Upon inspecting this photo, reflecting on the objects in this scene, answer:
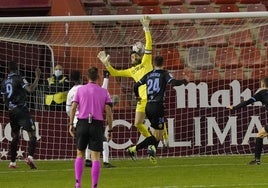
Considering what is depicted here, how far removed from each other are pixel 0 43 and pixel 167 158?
4.69 meters

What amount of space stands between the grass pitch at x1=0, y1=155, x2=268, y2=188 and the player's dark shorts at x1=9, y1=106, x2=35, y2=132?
0.84 metres

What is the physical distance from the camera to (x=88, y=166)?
17391 millimetres

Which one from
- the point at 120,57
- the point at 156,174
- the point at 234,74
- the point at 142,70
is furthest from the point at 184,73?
the point at 156,174

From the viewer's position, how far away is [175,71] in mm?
20984

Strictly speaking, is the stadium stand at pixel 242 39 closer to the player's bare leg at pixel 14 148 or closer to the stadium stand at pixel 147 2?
the stadium stand at pixel 147 2

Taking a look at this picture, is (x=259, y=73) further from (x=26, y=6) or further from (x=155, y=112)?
(x=26, y=6)

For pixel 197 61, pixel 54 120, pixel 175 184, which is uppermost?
pixel 197 61

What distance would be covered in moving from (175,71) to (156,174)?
231 inches

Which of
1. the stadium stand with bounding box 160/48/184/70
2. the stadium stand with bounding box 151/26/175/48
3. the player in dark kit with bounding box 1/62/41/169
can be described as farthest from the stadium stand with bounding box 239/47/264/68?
the player in dark kit with bounding box 1/62/41/169

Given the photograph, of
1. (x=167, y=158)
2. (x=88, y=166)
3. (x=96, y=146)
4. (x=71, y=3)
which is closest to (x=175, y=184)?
(x=96, y=146)

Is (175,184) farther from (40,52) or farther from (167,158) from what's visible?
(40,52)

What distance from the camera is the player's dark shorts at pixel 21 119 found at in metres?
17.2

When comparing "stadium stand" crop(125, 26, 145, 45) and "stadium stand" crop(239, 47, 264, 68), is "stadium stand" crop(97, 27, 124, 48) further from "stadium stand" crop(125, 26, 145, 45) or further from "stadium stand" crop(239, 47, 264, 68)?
"stadium stand" crop(239, 47, 264, 68)

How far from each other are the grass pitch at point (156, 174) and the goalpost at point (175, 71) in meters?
0.76
